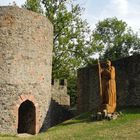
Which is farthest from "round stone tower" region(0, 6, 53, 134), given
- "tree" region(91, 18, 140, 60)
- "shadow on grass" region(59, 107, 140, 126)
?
"tree" region(91, 18, 140, 60)

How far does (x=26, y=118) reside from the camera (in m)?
22.1

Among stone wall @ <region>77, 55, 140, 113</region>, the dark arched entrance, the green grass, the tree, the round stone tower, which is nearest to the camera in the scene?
the green grass

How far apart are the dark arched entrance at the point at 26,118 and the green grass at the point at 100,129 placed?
2.60 meters

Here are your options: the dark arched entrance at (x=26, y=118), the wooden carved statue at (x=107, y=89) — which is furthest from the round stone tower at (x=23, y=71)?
the wooden carved statue at (x=107, y=89)

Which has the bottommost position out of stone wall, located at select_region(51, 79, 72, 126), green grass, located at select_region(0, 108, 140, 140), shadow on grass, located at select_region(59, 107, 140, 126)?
green grass, located at select_region(0, 108, 140, 140)

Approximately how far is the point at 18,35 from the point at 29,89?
245 centimetres

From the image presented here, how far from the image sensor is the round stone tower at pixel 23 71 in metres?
20.4

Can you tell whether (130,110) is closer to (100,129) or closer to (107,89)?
(107,89)

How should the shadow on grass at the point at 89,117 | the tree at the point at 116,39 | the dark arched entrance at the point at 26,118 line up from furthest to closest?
the tree at the point at 116,39 < the dark arched entrance at the point at 26,118 < the shadow on grass at the point at 89,117

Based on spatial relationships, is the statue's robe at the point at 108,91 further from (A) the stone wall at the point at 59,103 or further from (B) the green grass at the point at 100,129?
(A) the stone wall at the point at 59,103

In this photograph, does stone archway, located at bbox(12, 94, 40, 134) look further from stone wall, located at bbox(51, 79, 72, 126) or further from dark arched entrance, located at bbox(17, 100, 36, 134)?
stone wall, located at bbox(51, 79, 72, 126)

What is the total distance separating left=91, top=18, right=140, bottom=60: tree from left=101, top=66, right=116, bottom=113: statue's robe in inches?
910

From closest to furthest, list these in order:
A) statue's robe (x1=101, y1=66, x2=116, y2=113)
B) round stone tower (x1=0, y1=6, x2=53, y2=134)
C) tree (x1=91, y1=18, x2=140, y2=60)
A: statue's robe (x1=101, y1=66, x2=116, y2=113) → round stone tower (x1=0, y1=6, x2=53, y2=134) → tree (x1=91, y1=18, x2=140, y2=60)

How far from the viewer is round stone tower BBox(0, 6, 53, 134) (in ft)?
66.8
